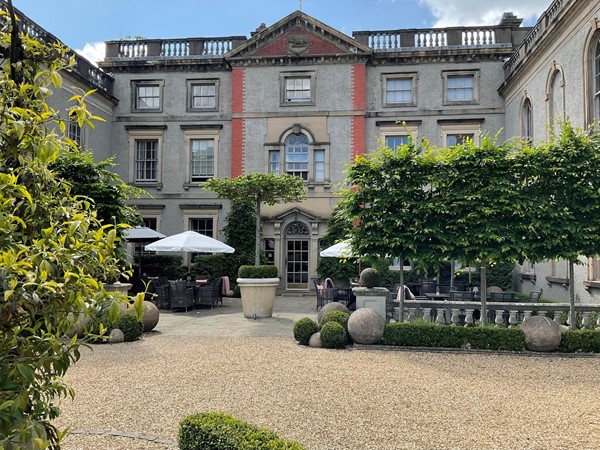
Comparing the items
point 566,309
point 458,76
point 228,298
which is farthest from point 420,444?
point 458,76

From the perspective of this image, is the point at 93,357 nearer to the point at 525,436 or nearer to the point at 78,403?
the point at 78,403

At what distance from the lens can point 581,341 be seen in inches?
341

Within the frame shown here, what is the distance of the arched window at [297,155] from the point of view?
71.5 ft

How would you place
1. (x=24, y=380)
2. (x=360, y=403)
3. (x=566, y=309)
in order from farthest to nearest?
(x=566, y=309) → (x=360, y=403) → (x=24, y=380)

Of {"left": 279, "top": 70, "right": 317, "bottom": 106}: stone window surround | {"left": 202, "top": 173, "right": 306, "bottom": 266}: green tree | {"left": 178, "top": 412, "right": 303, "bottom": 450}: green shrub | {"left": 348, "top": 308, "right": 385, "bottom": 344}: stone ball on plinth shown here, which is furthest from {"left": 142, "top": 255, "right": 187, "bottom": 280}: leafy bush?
{"left": 178, "top": 412, "right": 303, "bottom": 450}: green shrub

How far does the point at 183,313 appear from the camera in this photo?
1466 cm

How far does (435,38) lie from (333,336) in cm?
1742

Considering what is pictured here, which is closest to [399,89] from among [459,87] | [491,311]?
[459,87]

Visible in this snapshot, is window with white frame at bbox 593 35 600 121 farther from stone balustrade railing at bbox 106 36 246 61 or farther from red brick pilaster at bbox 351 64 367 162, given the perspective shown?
stone balustrade railing at bbox 106 36 246 61

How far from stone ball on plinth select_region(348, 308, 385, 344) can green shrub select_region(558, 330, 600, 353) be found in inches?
128

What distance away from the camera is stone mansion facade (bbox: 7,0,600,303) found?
21156mm

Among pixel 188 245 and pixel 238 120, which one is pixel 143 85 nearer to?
pixel 238 120

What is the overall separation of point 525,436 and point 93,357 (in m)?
6.76

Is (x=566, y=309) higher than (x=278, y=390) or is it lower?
higher
